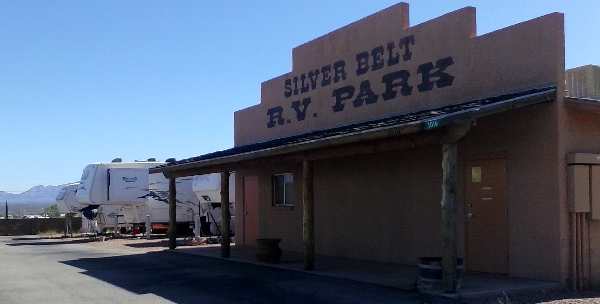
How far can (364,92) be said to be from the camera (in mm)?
16250

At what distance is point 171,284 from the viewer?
42.2ft

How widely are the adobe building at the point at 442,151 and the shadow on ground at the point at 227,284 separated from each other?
1279 millimetres

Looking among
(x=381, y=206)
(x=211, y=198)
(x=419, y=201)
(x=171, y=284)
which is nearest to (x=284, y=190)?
(x=381, y=206)

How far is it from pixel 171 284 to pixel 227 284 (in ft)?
3.67

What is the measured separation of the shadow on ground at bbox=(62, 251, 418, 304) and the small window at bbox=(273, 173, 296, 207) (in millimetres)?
3216

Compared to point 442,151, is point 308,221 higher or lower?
lower

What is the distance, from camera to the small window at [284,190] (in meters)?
19.7

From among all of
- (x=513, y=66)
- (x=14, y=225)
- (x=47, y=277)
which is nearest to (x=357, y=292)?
(x=513, y=66)

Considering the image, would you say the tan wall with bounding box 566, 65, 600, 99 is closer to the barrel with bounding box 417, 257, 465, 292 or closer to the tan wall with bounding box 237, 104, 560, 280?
the tan wall with bounding box 237, 104, 560, 280

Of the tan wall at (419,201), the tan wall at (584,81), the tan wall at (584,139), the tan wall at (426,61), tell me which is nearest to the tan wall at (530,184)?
the tan wall at (419,201)

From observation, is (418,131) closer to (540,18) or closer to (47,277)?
(540,18)

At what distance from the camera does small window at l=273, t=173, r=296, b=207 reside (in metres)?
19.7

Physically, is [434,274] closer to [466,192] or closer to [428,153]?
[466,192]

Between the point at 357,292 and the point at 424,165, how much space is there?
13.1 feet
